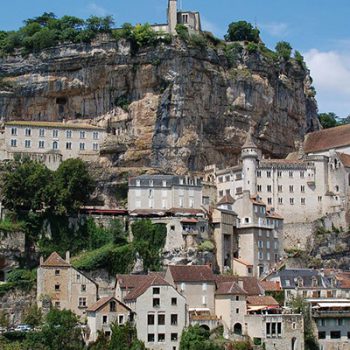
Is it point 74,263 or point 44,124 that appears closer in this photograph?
point 74,263

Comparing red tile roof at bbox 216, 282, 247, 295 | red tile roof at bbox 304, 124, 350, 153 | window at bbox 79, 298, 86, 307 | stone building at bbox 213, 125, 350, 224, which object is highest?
red tile roof at bbox 304, 124, 350, 153

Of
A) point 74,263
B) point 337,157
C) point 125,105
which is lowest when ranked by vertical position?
point 74,263

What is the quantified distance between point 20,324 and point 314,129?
57858 millimetres

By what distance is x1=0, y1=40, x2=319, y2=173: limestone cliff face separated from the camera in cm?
9919

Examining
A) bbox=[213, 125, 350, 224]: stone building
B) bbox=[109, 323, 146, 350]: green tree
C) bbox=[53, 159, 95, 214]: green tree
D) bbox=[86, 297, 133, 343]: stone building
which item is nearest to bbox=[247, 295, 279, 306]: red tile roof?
bbox=[86, 297, 133, 343]: stone building

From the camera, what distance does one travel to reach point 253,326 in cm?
7156

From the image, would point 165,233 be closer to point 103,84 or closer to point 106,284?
point 106,284

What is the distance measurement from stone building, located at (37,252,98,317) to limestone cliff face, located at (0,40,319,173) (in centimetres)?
2484

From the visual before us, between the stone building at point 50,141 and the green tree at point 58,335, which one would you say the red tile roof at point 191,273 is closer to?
the green tree at point 58,335

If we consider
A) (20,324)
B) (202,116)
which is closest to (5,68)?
(202,116)

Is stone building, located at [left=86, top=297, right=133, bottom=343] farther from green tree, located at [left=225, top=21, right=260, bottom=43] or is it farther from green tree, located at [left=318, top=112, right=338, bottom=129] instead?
green tree, located at [left=318, top=112, right=338, bottom=129]

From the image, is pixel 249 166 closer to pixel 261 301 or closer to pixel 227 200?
pixel 227 200

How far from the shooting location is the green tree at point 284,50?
112525 millimetres

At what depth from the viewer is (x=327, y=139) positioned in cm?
10762
